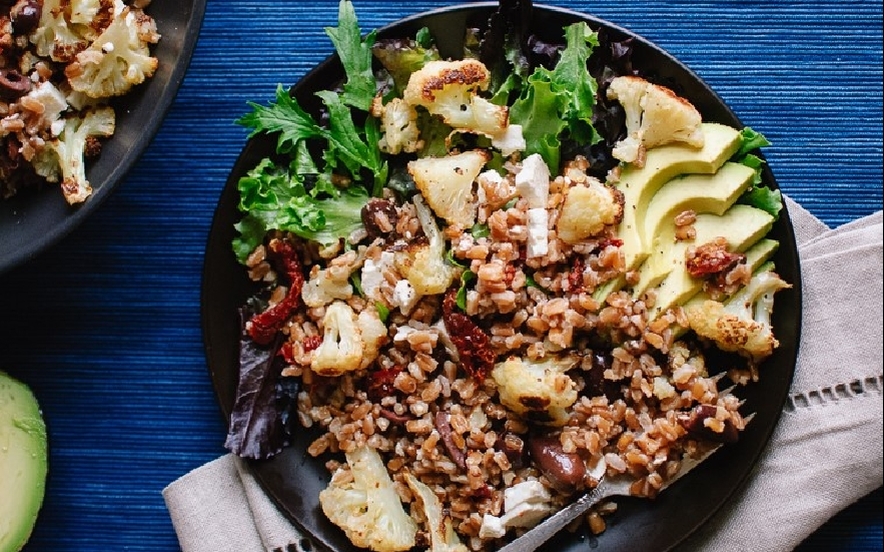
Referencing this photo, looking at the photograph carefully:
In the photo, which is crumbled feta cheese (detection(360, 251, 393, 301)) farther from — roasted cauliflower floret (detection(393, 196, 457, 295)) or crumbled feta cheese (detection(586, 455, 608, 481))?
crumbled feta cheese (detection(586, 455, 608, 481))

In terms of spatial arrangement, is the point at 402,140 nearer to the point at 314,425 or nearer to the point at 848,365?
the point at 314,425

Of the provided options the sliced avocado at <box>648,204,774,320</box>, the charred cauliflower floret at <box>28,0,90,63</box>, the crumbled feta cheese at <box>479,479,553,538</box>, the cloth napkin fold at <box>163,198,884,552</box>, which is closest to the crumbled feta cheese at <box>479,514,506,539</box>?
the crumbled feta cheese at <box>479,479,553,538</box>

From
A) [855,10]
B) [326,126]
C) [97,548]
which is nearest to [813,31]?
[855,10]

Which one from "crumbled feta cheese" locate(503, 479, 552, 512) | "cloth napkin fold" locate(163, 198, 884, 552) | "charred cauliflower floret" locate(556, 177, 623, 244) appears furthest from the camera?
"cloth napkin fold" locate(163, 198, 884, 552)

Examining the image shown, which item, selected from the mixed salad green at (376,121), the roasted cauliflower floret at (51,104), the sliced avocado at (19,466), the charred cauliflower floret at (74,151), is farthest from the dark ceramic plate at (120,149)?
the sliced avocado at (19,466)

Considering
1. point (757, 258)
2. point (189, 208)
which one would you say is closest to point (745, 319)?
point (757, 258)

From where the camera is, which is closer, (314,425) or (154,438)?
(314,425)

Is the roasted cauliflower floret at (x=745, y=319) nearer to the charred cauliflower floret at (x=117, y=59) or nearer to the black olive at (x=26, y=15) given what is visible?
the charred cauliflower floret at (x=117, y=59)
